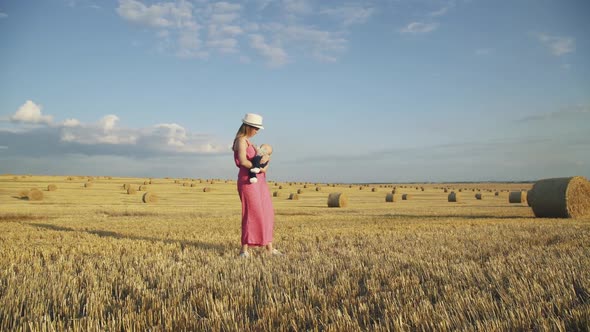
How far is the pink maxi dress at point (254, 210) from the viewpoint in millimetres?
6578

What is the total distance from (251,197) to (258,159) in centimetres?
66

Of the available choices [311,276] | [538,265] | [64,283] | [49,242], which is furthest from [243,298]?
[49,242]

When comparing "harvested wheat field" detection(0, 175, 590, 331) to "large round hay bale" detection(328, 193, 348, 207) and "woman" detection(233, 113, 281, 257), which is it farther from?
"large round hay bale" detection(328, 193, 348, 207)

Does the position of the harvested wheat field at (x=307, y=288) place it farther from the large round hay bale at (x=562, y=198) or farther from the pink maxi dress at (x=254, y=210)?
the large round hay bale at (x=562, y=198)

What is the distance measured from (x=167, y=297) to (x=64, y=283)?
1.39 meters

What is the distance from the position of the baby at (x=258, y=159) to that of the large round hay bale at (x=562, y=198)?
47.3 ft

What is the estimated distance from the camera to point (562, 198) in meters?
16.2

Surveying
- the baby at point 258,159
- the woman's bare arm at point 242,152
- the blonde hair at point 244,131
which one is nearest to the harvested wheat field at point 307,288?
the baby at point 258,159

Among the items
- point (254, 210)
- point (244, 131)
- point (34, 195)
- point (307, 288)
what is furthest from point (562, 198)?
point (34, 195)

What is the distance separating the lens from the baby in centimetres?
648

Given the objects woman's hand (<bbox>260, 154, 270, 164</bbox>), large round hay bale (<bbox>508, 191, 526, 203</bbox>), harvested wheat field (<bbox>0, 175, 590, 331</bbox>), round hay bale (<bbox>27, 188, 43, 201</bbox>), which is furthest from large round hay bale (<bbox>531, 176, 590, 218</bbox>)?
round hay bale (<bbox>27, 188, 43, 201</bbox>)

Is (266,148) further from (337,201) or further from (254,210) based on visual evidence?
(337,201)

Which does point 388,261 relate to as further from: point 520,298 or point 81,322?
point 81,322

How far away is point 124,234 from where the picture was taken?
9875 mm
